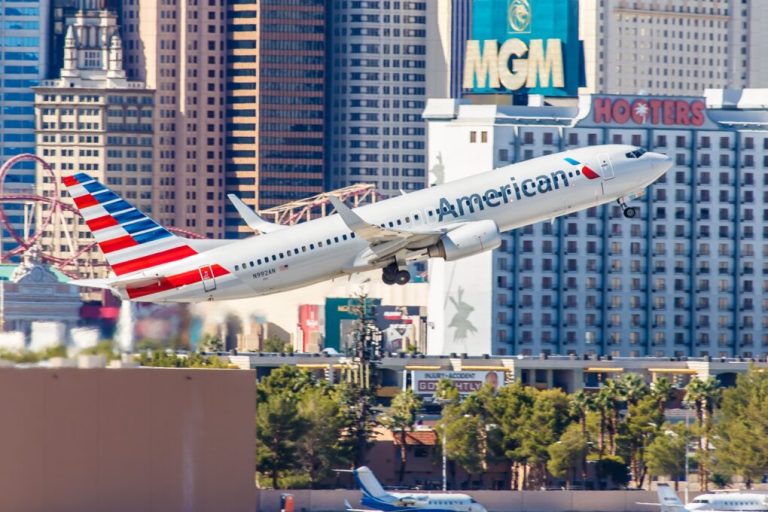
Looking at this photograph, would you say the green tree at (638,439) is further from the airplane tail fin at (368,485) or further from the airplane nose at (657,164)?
the airplane nose at (657,164)

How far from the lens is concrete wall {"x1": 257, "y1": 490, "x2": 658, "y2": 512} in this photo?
168 meters

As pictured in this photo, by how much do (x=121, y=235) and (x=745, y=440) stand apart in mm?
82340

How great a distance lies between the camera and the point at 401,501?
522 feet

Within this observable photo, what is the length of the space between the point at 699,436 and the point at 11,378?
100 metres

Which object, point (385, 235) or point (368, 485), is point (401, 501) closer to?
point (368, 485)

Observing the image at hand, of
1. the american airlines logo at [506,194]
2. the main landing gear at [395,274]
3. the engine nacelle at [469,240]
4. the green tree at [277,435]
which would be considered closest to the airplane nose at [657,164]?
the american airlines logo at [506,194]

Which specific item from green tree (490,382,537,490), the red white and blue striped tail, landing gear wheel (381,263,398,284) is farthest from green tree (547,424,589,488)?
the red white and blue striped tail

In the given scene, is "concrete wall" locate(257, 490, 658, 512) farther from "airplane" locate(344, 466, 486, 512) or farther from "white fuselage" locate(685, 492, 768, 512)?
"white fuselage" locate(685, 492, 768, 512)

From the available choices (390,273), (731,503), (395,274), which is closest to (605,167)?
(395,274)

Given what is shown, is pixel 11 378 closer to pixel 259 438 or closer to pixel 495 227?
pixel 495 227

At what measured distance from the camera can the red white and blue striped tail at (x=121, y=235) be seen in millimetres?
116250

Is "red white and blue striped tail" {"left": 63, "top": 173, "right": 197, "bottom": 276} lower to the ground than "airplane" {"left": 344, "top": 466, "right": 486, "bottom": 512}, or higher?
higher

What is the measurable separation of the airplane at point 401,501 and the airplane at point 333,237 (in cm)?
4085

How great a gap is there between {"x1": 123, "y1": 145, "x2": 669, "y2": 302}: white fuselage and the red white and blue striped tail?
4.04 ft
